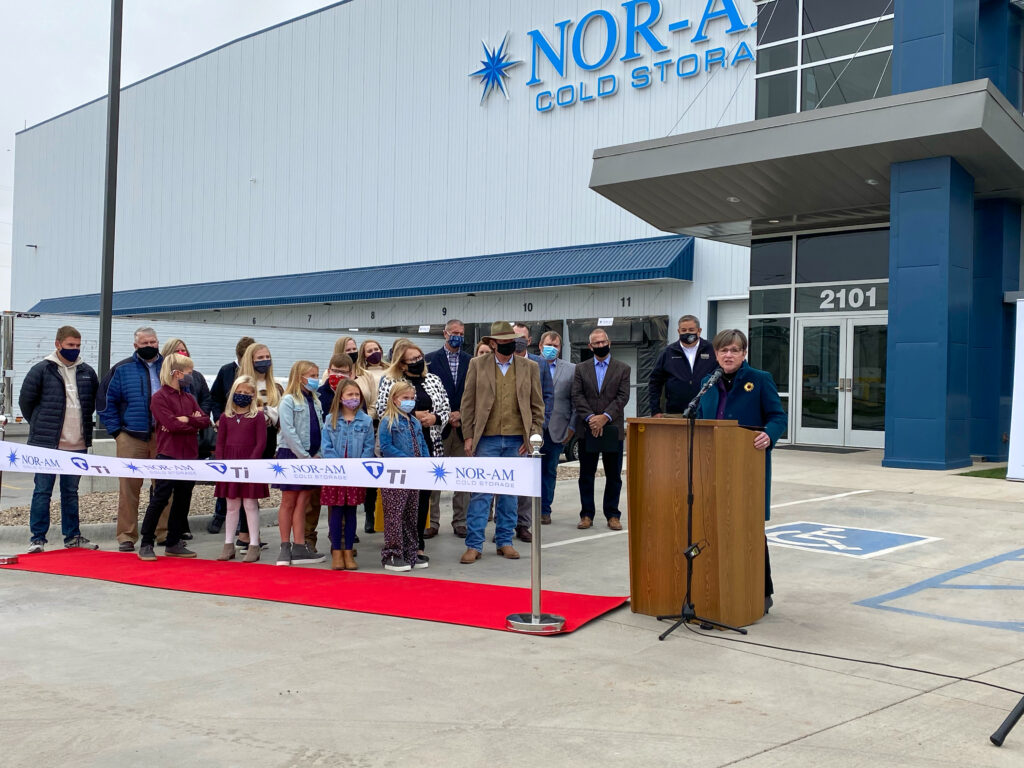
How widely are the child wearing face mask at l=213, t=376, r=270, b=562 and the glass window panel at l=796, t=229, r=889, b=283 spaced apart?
12719 millimetres

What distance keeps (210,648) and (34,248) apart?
47.4m

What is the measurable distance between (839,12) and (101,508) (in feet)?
49.6

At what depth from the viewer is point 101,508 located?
33.9 ft

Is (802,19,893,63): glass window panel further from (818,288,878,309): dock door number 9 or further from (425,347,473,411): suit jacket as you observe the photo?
(425,347,473,411): suit jacket

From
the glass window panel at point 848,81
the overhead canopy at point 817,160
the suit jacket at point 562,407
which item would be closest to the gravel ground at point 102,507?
the suit jacket at point 562,407

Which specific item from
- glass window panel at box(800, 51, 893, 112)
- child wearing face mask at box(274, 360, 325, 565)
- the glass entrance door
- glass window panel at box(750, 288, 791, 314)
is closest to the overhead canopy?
glass window panel at box(750, 288, 791, 314)

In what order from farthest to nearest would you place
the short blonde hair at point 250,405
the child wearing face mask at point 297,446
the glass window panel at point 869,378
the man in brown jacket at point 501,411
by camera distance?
the glass window panel at point 869,378 < the short blonde hair at point 250,405 < the man in brown jacket at point 501,411 < the child wearing face mask at point 297,446

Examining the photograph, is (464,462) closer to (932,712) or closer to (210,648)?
(210,648)

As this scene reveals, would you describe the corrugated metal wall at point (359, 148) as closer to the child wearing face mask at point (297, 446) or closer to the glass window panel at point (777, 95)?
the glass window panel at point (777, 95)

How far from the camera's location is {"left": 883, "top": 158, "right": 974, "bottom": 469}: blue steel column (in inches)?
532

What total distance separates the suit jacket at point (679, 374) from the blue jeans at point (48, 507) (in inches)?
213

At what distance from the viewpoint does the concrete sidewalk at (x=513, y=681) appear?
380 centimetres

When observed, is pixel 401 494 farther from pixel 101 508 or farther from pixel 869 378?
pixel 869 378

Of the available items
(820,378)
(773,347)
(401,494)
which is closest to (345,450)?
(401,494)
